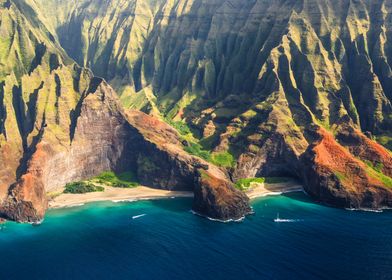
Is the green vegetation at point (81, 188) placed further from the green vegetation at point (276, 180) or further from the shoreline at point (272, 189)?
the green vegetation at point (276, 180)

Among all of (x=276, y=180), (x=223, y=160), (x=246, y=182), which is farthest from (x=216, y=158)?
(x=276, y=180)

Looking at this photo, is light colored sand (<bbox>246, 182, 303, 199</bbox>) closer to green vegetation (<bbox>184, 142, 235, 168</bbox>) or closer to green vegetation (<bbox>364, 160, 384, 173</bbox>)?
green vegetation (<bbox>184, 142, 235, 168</bbox>)

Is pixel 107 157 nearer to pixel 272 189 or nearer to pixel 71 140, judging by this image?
pixel 71 140

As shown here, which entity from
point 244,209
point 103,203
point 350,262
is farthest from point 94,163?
point 350,262

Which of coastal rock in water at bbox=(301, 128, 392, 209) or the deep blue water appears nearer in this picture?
the deep blue water

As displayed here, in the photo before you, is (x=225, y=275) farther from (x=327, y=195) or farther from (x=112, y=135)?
(x=112, y=135)

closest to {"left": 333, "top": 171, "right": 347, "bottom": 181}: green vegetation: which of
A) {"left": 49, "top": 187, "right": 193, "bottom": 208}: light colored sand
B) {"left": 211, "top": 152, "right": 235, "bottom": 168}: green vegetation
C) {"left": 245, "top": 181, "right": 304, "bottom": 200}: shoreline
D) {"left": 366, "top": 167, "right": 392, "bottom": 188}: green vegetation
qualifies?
{"left": 366, "top": 167, "right": 392, "bottom": 188}: green vegetation
